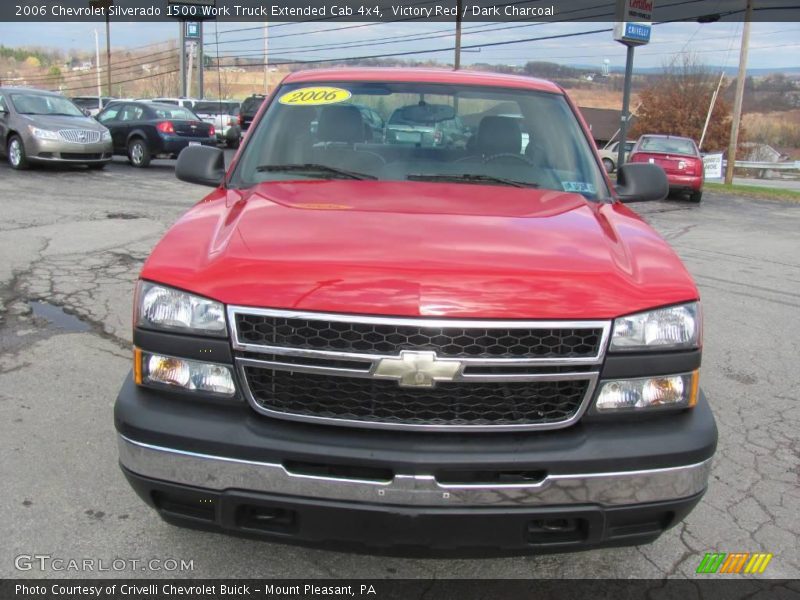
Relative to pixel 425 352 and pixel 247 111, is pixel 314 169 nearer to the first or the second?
pixel 425 352

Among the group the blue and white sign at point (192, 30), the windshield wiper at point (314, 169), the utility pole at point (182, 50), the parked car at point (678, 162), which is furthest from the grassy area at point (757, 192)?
the blue and white sign at point (192, 30)

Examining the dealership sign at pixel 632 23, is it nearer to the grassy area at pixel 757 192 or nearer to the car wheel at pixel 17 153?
the grassy area at pixel 757 192

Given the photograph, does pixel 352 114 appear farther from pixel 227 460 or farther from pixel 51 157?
pixel 51 157

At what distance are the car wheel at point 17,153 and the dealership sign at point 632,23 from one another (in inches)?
574

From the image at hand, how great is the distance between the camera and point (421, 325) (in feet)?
6.78

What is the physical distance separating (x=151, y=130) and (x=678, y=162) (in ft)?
41.7

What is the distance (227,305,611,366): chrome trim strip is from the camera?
6.81ft

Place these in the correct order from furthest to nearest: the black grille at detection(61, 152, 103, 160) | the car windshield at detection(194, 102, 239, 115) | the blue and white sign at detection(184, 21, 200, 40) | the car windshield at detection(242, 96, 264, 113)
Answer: the blue and white sign at detection(184, 21, 200, 40) → the car windshield at detection(194, 102, 239, 115) → the car windshield at detection(242, 96, 264, 113) → the black grille at detection(61, 152, 103, 160)

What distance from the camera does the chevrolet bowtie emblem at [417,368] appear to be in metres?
2.09

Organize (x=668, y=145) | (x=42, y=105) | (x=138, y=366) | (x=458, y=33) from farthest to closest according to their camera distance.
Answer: (x=458, y=33) < (x=668, y=145) < (x=42, y=105) < (x=138, y=366)

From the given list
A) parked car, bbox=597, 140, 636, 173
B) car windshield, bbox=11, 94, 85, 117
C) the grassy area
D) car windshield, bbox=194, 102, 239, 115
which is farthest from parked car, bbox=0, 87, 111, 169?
the grassy area

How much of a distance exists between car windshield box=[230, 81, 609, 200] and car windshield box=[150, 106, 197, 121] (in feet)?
49.1

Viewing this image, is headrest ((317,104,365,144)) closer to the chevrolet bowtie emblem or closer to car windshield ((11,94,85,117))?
the chevrolet bowtie emblem

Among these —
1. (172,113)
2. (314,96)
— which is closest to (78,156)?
(172,113)
